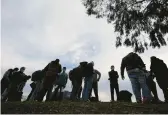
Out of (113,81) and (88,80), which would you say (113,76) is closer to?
(113,81)

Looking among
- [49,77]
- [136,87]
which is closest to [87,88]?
[49,77]

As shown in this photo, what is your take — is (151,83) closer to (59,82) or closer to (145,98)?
(145,98)

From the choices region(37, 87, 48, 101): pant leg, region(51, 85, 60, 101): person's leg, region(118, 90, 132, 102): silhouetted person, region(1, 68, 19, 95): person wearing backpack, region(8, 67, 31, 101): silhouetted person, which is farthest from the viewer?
region(118, 90, 132, 102): silhouetted person

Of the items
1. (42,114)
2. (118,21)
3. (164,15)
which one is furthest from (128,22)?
(42,114)

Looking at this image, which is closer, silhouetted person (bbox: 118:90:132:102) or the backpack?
the backpack

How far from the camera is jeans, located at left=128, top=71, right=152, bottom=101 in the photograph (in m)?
7.46

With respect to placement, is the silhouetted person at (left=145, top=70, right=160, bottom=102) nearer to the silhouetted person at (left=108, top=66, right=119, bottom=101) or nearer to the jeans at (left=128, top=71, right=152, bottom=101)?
the jeans at (left=128, top=71, right=152, bottom=101)

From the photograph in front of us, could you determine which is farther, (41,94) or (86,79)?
(86,79)

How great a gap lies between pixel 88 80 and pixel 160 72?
2473mm

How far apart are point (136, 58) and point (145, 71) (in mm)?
508

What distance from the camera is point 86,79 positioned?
354 inches

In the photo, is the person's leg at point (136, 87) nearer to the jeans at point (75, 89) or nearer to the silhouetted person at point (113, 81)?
the jeans at point (75, 89)

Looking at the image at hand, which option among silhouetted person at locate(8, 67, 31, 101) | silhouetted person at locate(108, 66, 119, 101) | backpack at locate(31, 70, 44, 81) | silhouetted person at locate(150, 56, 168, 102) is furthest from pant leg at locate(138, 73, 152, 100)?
silhouetted person at locate(8, 67, 31, 101)

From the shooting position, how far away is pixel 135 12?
11.4 metres
